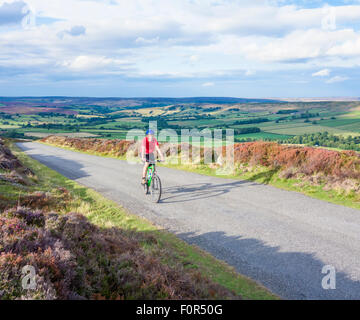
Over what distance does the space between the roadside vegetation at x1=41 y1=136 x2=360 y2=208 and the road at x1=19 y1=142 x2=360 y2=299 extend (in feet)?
2.89

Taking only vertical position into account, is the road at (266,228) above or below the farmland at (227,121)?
below

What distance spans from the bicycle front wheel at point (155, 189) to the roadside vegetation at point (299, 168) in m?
5.75

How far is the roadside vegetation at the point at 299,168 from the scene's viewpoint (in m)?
11.4

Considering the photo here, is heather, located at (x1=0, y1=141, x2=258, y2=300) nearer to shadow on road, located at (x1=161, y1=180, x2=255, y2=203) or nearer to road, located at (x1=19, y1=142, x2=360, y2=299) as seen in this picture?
road, located at (x1=19, y1=142, x2=360, y2=299)

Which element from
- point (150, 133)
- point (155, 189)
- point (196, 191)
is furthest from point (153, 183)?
point (196, 191)

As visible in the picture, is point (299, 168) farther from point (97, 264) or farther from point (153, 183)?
point (97, 264)

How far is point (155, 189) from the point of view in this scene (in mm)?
11531

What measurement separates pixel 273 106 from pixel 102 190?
10235 centimetres

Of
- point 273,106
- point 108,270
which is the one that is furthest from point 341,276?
point 273,106

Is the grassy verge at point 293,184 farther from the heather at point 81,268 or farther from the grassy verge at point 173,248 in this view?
the heather at point 81,268

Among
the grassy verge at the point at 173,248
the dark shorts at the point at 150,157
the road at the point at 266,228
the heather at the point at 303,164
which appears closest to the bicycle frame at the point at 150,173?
the dark shorts at the point at 150,157

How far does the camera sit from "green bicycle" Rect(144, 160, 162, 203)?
448 inches

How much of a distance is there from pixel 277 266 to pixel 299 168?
8.70 m

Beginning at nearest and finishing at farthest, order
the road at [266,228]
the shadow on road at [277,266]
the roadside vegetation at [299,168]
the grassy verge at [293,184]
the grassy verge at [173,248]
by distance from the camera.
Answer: the shadow on road at [277,266] < the grassy verge at [173,248] < the road at [266,228] < the grassy verge at [293,184] < the roadside vegetation at [299,168]
